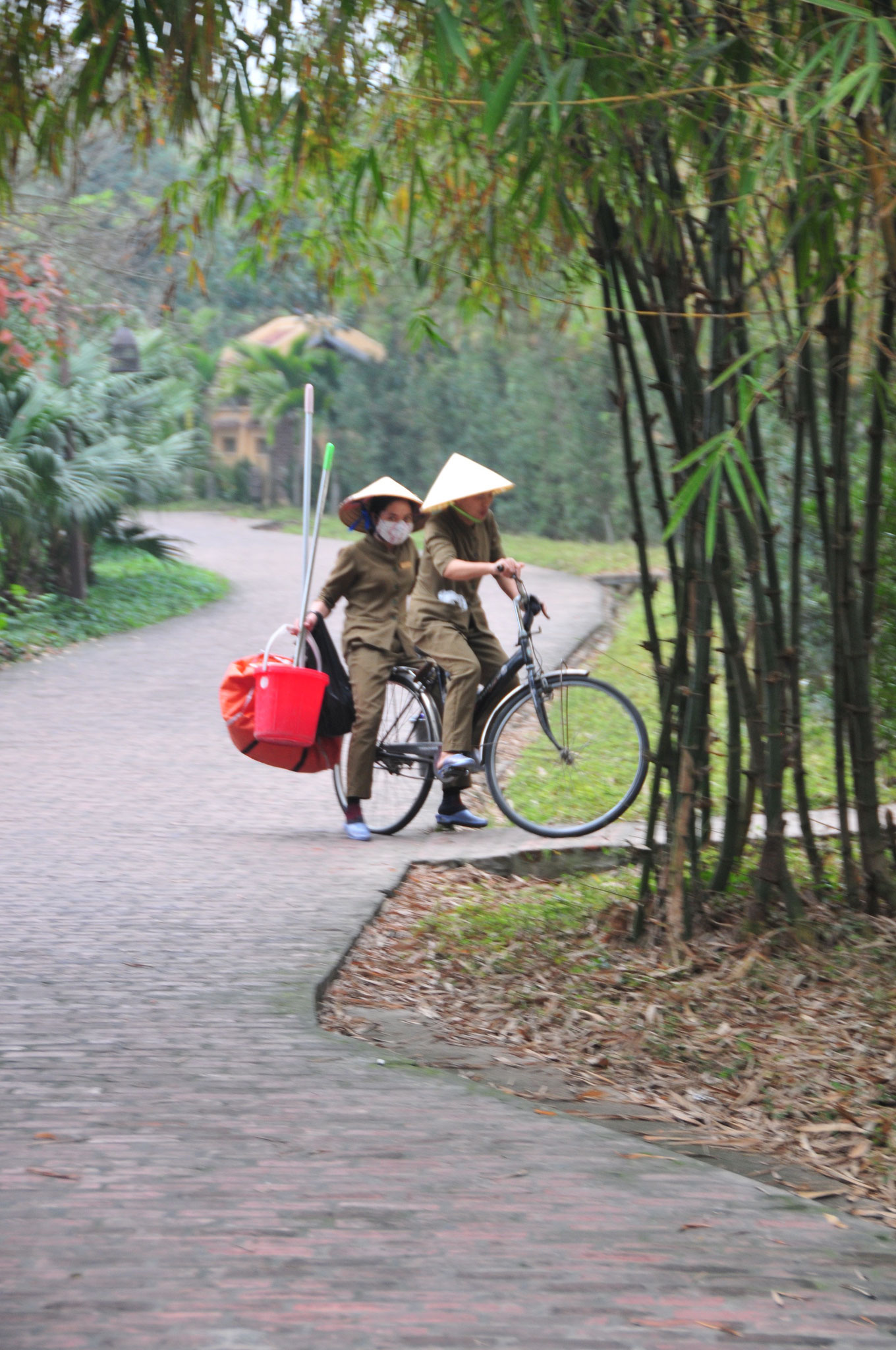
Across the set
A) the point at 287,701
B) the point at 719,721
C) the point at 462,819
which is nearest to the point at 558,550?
the point at 719,721

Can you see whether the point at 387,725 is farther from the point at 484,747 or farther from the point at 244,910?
the point at 244,910

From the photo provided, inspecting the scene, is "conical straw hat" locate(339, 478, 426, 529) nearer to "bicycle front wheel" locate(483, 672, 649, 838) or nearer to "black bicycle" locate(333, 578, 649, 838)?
"black bicycle" locate(333, 578, 649, 838)

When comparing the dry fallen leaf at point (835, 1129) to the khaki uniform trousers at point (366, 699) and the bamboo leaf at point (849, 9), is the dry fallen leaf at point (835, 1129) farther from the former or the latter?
the khaki uniform trousers at point (366, 699)

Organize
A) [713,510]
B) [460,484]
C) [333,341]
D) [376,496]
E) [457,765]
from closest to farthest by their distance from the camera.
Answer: [713,510], [460,484], [457,765], [376,496], [333,341]

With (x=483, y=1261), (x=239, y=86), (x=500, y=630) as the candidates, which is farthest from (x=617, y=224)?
(x=500, y=630)

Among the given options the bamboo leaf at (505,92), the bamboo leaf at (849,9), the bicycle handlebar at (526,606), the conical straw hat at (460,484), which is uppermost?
the bamboo leaf at (849,9)

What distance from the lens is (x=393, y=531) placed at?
7.15 meters

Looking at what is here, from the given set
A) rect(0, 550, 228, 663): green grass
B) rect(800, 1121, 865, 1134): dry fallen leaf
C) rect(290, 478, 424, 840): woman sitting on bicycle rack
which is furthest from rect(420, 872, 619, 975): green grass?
rect(0, 550, 228, 663): green grass

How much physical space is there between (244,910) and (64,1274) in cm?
296

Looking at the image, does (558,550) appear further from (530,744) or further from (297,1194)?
(297,1194)

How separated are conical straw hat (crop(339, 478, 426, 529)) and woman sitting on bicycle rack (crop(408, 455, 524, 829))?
0.10 m

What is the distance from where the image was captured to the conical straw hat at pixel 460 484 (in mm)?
6727

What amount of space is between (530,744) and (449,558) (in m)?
1.09

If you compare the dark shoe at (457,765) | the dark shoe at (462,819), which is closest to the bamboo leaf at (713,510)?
the dark shoe at (457,765)
